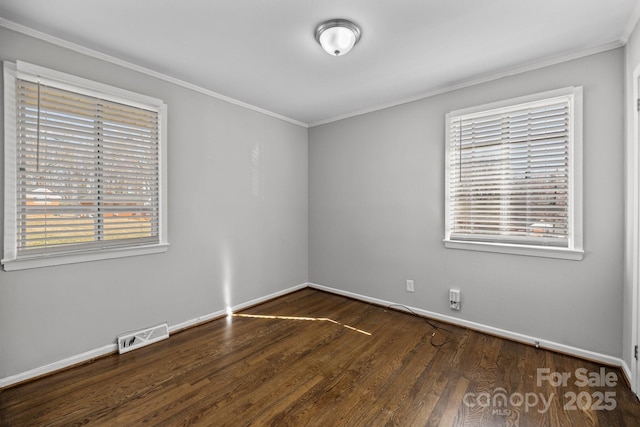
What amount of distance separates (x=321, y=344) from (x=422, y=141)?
7.72 feet

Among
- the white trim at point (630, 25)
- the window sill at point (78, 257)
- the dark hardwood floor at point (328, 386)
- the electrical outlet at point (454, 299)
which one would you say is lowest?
the dark hardwood floor at point (328, 386)

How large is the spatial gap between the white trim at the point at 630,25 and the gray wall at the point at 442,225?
4.4 inches

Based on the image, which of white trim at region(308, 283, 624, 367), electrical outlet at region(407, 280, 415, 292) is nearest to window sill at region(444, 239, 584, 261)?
electrical outlet at region(407, 280, 415, 292)

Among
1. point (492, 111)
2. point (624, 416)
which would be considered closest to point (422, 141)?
point (492, 111)

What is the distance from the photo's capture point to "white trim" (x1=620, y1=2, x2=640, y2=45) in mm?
1831

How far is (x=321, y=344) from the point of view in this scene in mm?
2613

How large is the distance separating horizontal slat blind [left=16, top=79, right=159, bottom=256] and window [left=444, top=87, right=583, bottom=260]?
2.98m

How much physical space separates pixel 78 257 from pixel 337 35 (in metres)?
2.57

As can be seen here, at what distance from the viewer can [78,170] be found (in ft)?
7.39

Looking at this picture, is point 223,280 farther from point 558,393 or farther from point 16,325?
point 558,393

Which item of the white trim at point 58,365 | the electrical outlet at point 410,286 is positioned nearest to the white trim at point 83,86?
the white trim at point 58,365

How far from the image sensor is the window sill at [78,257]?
78.6 inches

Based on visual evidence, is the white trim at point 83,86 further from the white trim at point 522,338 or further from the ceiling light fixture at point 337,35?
the white trim at point 522,338

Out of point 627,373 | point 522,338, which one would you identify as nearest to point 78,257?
point 522,338
